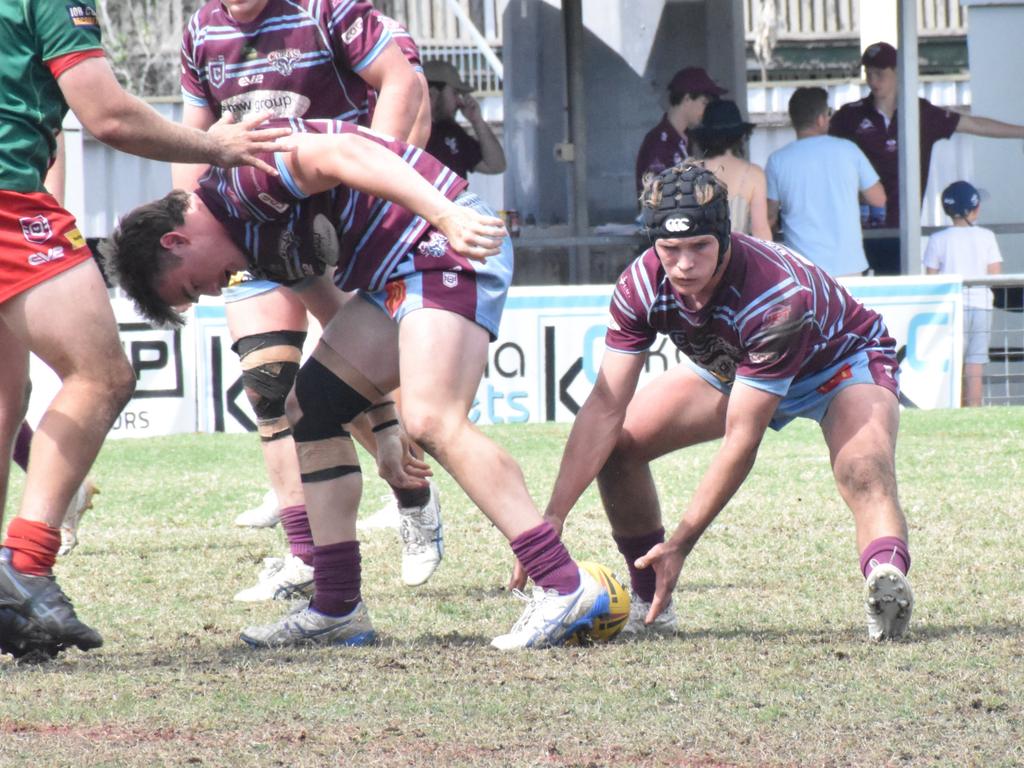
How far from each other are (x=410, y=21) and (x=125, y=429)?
48.8ft

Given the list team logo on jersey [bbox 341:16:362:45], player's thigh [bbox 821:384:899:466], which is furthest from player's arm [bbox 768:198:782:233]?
player's thigh [bbox 821:384:899:466]

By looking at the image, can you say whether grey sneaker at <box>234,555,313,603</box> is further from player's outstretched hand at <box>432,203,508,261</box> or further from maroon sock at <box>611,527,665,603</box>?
player's outstretched hand at <box>432,203,508,261</box>

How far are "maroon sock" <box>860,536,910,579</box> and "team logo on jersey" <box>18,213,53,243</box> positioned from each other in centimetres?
236

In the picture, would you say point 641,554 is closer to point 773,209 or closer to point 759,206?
point 759,206

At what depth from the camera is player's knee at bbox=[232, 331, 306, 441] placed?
5.77 m

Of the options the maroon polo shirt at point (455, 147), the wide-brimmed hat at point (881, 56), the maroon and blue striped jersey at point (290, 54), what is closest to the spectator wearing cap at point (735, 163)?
the maroon polo shirt at point (455, 147)

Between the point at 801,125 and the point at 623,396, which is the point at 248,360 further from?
the point at 801,125

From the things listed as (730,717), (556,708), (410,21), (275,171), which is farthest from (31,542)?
Result: (410,21)

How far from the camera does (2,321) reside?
464 centimetres

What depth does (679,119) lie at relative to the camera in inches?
462

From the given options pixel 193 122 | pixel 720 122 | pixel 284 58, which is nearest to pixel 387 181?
pixel 284 58

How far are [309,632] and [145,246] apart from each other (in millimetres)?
1157

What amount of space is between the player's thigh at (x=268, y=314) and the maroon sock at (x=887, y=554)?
6.98 ft

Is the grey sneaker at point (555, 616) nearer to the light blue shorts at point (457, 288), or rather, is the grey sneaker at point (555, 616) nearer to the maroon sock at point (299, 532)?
the light blue shorts at point (457, 288)
